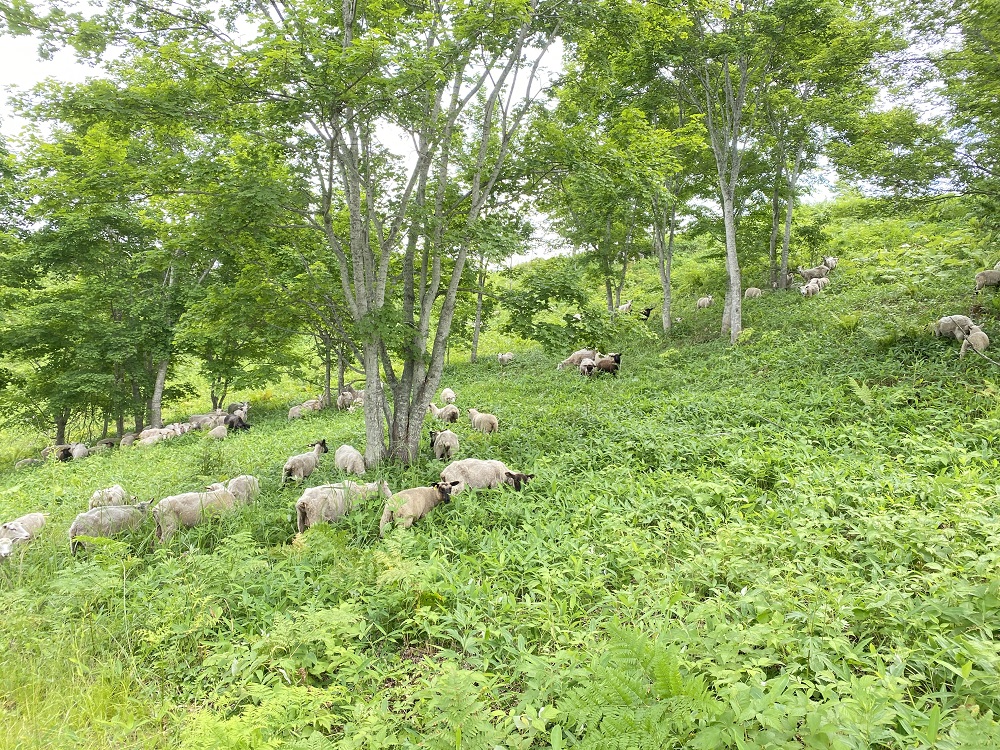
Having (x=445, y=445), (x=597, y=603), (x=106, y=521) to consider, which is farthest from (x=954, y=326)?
(x=106, y=521)

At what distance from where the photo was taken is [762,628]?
315 centimetres

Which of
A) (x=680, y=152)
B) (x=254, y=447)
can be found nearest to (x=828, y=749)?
(x=254, y=447)

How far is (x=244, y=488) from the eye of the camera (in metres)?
7.54

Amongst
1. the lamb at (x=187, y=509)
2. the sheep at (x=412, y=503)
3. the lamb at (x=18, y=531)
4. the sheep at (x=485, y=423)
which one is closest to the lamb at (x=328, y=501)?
the sheep at (x=412, y=503)

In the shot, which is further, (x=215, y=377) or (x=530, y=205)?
(x=215, y=377)

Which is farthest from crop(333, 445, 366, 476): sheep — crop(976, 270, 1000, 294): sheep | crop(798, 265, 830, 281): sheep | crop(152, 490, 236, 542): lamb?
crop(798, 265, 830, 281): sheep

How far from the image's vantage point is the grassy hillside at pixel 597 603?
2.68m

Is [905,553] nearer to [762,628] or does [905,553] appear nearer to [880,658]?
[880,658]

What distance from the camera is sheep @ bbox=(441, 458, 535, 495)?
7.10 metres

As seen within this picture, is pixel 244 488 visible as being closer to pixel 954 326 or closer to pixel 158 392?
pixel 158 392

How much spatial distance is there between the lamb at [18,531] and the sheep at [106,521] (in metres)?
0.57

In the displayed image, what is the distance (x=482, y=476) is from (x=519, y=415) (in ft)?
13.8

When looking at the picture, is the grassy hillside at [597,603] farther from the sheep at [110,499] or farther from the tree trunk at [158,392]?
the tree trunk at [158,392]

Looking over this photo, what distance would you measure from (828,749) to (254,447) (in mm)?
12829
